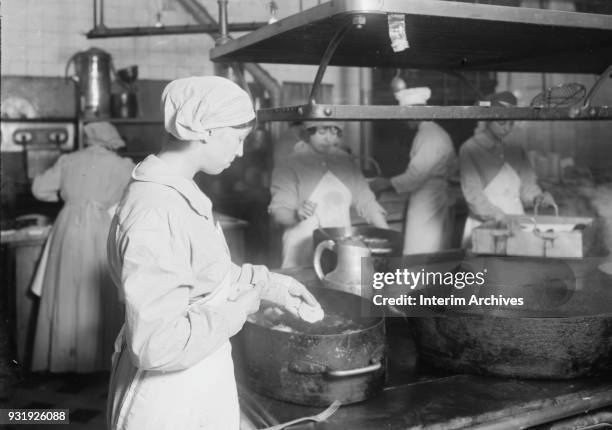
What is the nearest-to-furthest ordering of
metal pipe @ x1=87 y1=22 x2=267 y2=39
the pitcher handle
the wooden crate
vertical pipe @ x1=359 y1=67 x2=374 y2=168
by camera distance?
1. the wooden crate
2. metal pipe @ x1=87 y1=22 x2=267 y2=39
3. the pitcher handle
4. vertical pipe @ x1=359 y1=67 x2=374 y2=168

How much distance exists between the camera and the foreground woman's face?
1.45m

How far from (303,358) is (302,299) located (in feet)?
0.64

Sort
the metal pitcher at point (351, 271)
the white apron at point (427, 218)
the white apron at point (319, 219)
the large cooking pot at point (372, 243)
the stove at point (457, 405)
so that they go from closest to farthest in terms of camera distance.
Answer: the stove at point (457, 405)
the metal pitcher at point (351, 271)
the large cooking pot at point (372, 243)
the white apron at point (319, 219)
the white apron at point (427, 218)

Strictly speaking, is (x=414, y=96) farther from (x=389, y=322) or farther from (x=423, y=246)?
(x=423, y=246)

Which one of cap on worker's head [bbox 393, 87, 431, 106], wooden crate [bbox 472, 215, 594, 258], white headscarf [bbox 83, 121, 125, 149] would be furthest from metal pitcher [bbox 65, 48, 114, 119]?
wooden crate [bbox 472, 215, 594, 258]

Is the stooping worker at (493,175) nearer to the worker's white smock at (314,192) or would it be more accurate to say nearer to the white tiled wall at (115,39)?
the worker's white smock at (314,192)

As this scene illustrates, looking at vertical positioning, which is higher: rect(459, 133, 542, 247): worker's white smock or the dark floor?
rect(459, 133, 542, 247): worker's white smock

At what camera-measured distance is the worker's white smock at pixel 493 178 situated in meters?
4.28

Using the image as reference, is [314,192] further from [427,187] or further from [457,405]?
[457,405]

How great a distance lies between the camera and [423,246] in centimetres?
520

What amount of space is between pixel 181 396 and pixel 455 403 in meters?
0.75

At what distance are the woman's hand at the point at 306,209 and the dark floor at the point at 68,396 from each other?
5.39 feet

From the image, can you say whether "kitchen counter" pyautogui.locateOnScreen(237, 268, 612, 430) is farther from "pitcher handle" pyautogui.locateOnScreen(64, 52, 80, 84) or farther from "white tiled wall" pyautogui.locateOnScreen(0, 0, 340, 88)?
"pitcher handle" pyautogui.locateOnScreen(64, 52, 80, 84)

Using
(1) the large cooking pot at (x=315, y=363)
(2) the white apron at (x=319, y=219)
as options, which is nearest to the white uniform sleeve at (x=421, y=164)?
(2) the white apron at (x=319, y=219)
